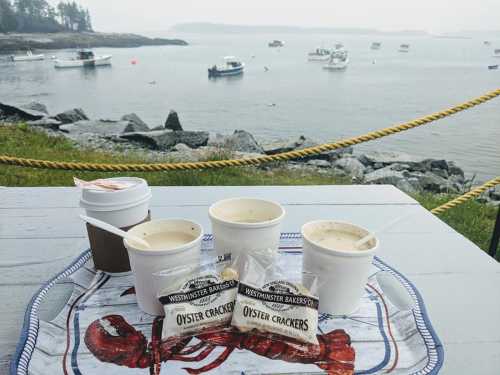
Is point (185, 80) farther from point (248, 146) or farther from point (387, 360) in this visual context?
point (387, 360)

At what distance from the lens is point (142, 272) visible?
0.94 m

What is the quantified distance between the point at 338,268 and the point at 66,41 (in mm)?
86840

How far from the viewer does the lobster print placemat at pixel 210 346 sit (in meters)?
0.83

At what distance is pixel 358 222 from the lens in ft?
5.76

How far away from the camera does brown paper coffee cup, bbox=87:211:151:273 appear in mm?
1136

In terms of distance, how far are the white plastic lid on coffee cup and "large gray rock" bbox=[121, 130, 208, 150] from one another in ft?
26.7

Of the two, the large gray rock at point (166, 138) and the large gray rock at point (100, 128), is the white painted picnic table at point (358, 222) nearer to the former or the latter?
the large gray rock at point (166, 138)

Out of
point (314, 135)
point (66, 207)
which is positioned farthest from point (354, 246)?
point (314, 135)

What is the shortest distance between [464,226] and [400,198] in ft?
7.54

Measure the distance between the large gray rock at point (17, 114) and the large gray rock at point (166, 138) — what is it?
13.2 feet

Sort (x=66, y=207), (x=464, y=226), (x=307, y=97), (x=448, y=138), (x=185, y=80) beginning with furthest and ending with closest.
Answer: (x=185, y=80) → (x=307, y=97) → (x=448, y=138) → (x=464, y=226) → (x=66, y=207)

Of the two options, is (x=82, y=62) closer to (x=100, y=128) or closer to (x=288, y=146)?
(x=100, y=128)

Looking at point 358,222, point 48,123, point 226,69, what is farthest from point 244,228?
point 226,69

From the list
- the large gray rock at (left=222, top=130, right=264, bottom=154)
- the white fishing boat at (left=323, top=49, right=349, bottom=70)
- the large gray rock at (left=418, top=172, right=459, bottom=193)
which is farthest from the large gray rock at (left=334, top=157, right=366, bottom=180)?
the white fishing boat at (left=323, top=49, right=349, bottom=70)
